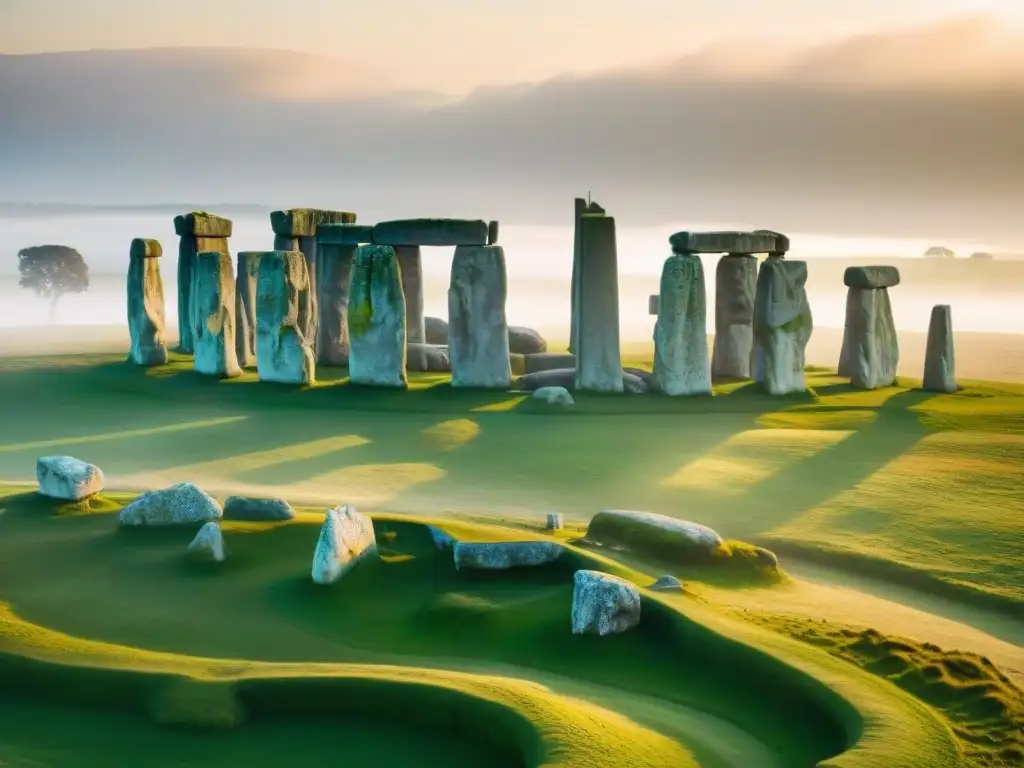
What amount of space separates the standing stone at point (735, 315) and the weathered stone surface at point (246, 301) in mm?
9215

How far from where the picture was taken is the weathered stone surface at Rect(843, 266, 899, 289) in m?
22.5

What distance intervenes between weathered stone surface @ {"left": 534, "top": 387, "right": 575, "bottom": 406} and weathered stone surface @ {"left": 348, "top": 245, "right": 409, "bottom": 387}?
248cm

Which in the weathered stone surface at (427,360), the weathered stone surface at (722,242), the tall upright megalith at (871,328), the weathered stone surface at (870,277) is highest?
the weathered stone surface at (722,242)

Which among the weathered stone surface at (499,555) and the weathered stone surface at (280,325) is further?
the weathered stone surface at (280,325)

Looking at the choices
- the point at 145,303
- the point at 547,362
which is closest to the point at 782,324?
the point at 547,362

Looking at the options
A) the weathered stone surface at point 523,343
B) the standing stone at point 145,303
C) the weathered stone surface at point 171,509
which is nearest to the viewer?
the weathered stone surface at point 171,509

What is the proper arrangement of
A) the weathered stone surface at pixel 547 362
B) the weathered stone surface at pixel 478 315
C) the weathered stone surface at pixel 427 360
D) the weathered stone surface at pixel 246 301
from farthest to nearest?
the weathered stone surface at pixel 246 301, the weathered stone surface at pixel 427 360, the weathered stone surface at pixel 547 362, the weathered stone surface at pixel 478 315

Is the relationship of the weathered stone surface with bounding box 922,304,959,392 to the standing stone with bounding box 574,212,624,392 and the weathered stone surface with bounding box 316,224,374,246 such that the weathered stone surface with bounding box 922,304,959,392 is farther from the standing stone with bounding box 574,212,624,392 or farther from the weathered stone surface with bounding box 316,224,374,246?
the weathered stone surface with bounding box 316,224,374,246

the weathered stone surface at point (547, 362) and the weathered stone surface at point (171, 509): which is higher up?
the weathered stone surface at point (547, 362)

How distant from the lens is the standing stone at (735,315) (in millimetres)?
24766

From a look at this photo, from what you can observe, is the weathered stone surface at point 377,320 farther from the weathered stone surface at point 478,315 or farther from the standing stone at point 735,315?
the standing stone at point 735,315

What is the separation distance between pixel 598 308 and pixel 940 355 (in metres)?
6.09

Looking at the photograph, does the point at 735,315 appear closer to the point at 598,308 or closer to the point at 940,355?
the point at 940,355

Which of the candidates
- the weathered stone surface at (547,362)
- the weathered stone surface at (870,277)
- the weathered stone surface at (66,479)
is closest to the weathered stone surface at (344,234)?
the weathered stone surface at (547,362)
